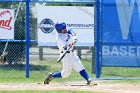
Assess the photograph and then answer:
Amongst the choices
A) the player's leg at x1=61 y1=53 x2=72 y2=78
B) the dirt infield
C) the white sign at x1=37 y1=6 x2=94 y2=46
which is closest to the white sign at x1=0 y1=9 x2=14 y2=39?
the white sign at x1=37 y1=6 x2=94 y2=46

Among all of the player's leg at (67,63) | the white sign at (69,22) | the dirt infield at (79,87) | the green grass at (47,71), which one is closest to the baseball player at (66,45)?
the player's leg at (67,63)

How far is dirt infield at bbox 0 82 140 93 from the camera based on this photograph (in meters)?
12.7

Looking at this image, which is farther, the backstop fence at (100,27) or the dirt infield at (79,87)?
the backstop fence at (100,27)

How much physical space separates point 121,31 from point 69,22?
5.64ft

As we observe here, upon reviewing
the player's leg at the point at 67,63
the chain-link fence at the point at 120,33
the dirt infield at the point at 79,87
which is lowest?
the dirt infield at the point at 79,87

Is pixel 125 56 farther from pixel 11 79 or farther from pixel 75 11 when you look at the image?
pixel 11 79

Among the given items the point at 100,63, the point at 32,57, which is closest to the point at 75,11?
the point at 100,63

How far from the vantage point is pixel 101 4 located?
53.5ft

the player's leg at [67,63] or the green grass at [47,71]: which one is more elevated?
the player's leg at [67,63]

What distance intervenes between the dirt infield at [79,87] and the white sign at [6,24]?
260cm

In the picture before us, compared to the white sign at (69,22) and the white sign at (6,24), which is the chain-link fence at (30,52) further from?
the white sign at (6,24)

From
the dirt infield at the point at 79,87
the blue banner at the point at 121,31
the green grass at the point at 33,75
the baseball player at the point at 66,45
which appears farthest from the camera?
the blue banner at the point at 121,31

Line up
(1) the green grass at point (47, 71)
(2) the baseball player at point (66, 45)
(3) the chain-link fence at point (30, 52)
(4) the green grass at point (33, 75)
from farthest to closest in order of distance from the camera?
(3) the chain-link fence at point (30, 52), (1) the green grass at point (47, 71), (4) the green grass at point (33, 75), (2) the baseball player at point (66, 45)

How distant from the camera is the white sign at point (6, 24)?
1633cm
